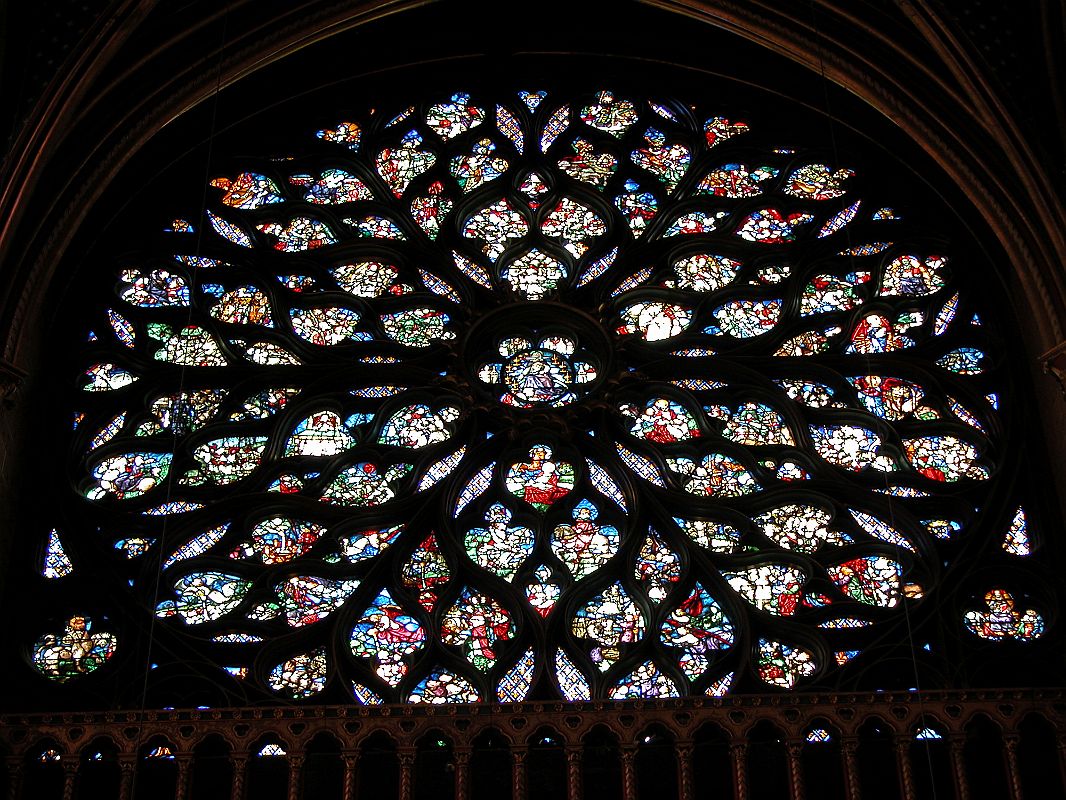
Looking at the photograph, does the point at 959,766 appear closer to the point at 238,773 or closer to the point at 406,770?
the point at 406,770

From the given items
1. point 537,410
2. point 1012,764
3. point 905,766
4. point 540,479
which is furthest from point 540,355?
point 1012,764

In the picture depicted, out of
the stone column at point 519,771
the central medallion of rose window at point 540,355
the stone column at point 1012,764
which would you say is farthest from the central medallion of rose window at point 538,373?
the stone column at point 1012,764

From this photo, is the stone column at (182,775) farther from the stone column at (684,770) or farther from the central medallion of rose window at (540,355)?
the central medallion of rose window at (540,355)

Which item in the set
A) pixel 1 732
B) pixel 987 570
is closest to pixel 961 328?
pixel 987 570

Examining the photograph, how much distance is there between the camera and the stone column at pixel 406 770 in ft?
35.8

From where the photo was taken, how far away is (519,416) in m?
13.0

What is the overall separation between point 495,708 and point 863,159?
5950mm

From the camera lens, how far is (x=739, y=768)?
35.8 feet

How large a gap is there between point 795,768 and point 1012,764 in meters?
1.30

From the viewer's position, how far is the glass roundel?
12047 millimetres

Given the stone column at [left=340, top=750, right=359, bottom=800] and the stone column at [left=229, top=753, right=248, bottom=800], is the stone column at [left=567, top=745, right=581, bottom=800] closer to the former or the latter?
the stone column at [left=340, top=750, right=359, bottom=800]

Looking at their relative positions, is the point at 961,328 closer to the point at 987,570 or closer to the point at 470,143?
the point at 987,570

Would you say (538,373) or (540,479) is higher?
(538,373)

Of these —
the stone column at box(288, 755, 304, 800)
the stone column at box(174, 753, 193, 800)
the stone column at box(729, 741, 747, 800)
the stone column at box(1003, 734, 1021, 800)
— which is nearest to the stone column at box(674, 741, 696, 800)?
the stone column at box(729, 741, 747, 800)
